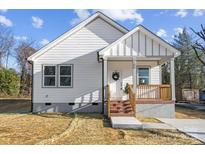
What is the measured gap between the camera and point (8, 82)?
3194 centimetres

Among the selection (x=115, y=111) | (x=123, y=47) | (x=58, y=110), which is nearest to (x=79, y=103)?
(x=58, y=110)

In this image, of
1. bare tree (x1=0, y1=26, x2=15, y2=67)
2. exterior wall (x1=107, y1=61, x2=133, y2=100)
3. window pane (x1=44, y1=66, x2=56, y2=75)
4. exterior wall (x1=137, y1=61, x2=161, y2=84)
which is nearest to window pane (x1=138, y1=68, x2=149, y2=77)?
exterior wall (x1=137, y1=61, x2=161, y2=84)

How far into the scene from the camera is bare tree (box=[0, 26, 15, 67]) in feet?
142

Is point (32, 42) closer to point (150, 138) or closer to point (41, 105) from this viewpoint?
point (41, 105)

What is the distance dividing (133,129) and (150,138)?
6.22ft

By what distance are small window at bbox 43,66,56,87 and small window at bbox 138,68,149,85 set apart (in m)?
5.12

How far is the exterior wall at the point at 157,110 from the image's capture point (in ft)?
52.4

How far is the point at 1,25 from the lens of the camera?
45.9m

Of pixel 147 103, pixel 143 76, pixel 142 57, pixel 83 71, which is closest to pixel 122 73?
pixel 143 76

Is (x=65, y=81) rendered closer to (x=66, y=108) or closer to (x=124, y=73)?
(x=66, y=108)

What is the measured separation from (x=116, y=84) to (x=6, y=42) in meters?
30.4

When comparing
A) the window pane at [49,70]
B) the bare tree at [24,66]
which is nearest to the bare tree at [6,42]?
the bare tree at [24,66]

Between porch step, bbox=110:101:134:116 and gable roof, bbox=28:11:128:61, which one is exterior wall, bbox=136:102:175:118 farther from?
gable roof, bbox=28:11:128:61
